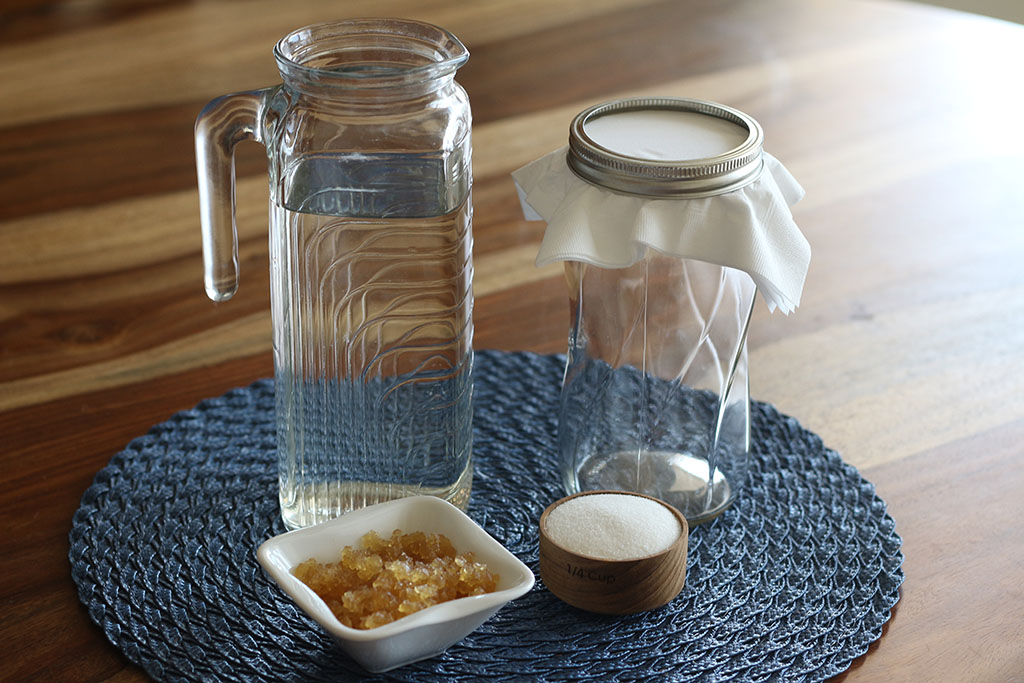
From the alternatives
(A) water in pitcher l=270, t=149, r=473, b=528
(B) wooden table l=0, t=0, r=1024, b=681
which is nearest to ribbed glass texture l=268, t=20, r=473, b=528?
(A) water in pitcher l=270, t=149, r=473, b=528

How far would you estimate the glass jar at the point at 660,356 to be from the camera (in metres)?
0.67

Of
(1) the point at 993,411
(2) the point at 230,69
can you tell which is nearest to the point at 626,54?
(2) the point at 230,69

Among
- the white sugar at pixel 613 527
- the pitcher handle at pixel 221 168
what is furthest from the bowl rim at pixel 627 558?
the pitcher handle at pixel 221 168

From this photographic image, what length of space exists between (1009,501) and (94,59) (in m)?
1.02

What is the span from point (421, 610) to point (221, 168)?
25cm

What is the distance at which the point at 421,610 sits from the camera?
561mm

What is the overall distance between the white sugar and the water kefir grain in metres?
0.05

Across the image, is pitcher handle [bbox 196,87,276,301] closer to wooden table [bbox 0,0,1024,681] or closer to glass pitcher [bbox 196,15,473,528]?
glass pitcher [bbox 196,15,473,528]

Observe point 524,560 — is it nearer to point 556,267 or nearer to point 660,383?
point 660,383

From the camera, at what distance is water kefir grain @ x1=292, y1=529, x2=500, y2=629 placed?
570 millimetres

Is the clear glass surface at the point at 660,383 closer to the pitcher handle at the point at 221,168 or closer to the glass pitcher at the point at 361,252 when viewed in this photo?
the glass pitcher at the point at 361,252

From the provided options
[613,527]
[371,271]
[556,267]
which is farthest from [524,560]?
[556,267]

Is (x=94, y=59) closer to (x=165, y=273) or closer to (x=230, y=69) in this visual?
(x=230, y=69)

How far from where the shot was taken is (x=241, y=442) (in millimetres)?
763
